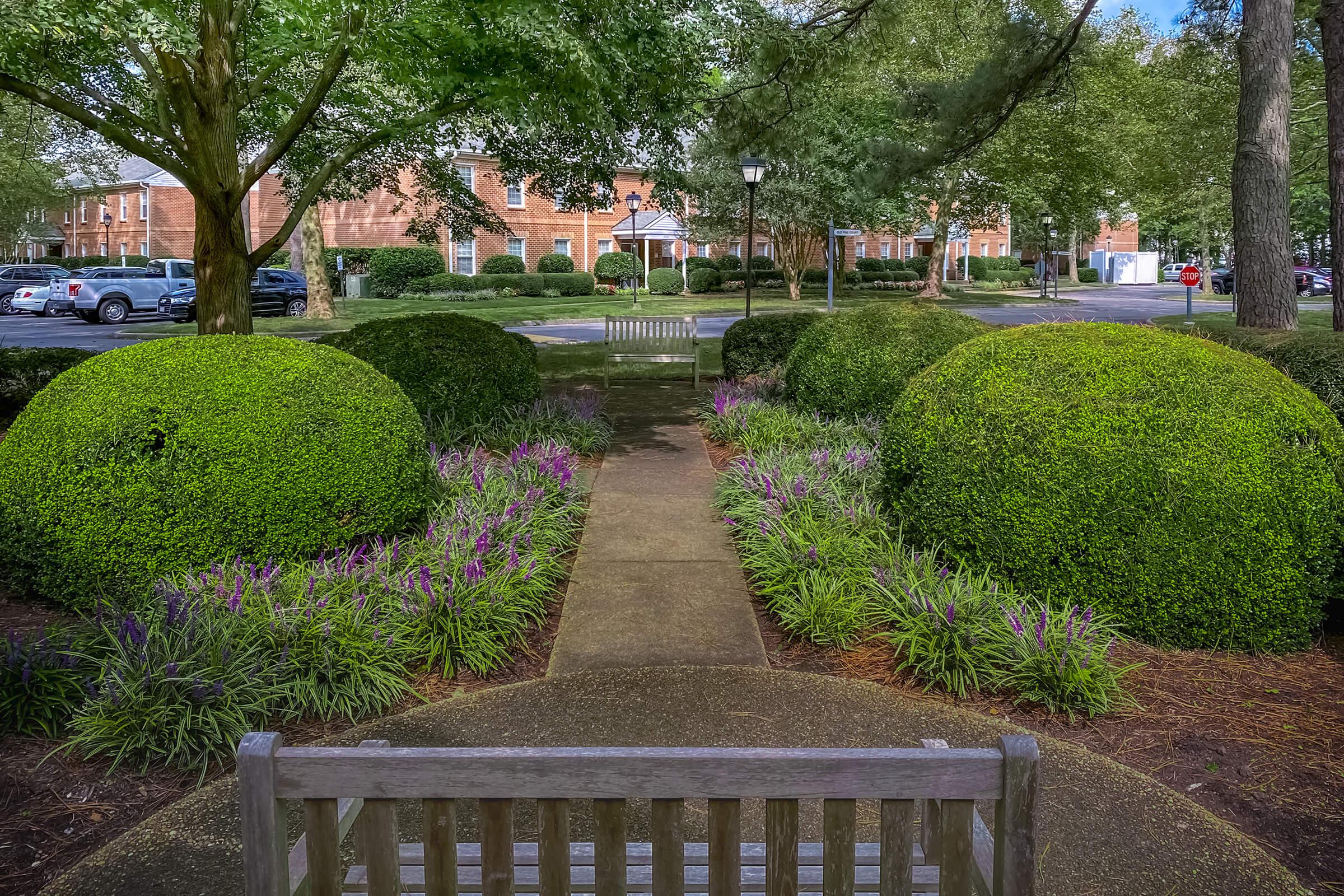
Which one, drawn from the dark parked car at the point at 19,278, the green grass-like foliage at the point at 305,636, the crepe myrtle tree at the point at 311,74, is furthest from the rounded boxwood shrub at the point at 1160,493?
the dark parked car at the point at 19,278

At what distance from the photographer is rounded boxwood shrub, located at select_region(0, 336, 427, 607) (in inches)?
198

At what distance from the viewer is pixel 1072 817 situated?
3.41 m

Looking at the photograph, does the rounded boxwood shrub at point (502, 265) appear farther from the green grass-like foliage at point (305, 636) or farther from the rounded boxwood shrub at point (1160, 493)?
the rounded boxwood shrub at point (1160, 493)

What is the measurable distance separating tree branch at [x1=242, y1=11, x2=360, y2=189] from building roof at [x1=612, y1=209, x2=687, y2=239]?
119 feet

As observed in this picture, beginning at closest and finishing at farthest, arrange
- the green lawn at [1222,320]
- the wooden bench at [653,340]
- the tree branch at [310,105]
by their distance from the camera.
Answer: the tree branch at [310,105], the wooden bench at [653,340], the green lawn at [1222,320]

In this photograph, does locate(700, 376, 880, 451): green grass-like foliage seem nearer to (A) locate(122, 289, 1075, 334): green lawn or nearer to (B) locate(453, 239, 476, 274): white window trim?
(A) locate(122, 289, 1075, 334): green lawn

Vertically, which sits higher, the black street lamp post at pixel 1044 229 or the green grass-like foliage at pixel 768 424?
the black street lamp post at pixel 1044 229

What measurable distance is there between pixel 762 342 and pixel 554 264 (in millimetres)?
32798

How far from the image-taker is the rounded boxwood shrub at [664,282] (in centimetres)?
4400

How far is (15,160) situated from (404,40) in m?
34.2

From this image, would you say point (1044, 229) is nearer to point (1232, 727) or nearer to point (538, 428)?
point (538, 428)

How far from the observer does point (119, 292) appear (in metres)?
29.6

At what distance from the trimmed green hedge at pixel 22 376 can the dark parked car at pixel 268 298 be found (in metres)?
20.0

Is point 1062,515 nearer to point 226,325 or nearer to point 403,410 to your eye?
point 403,410
